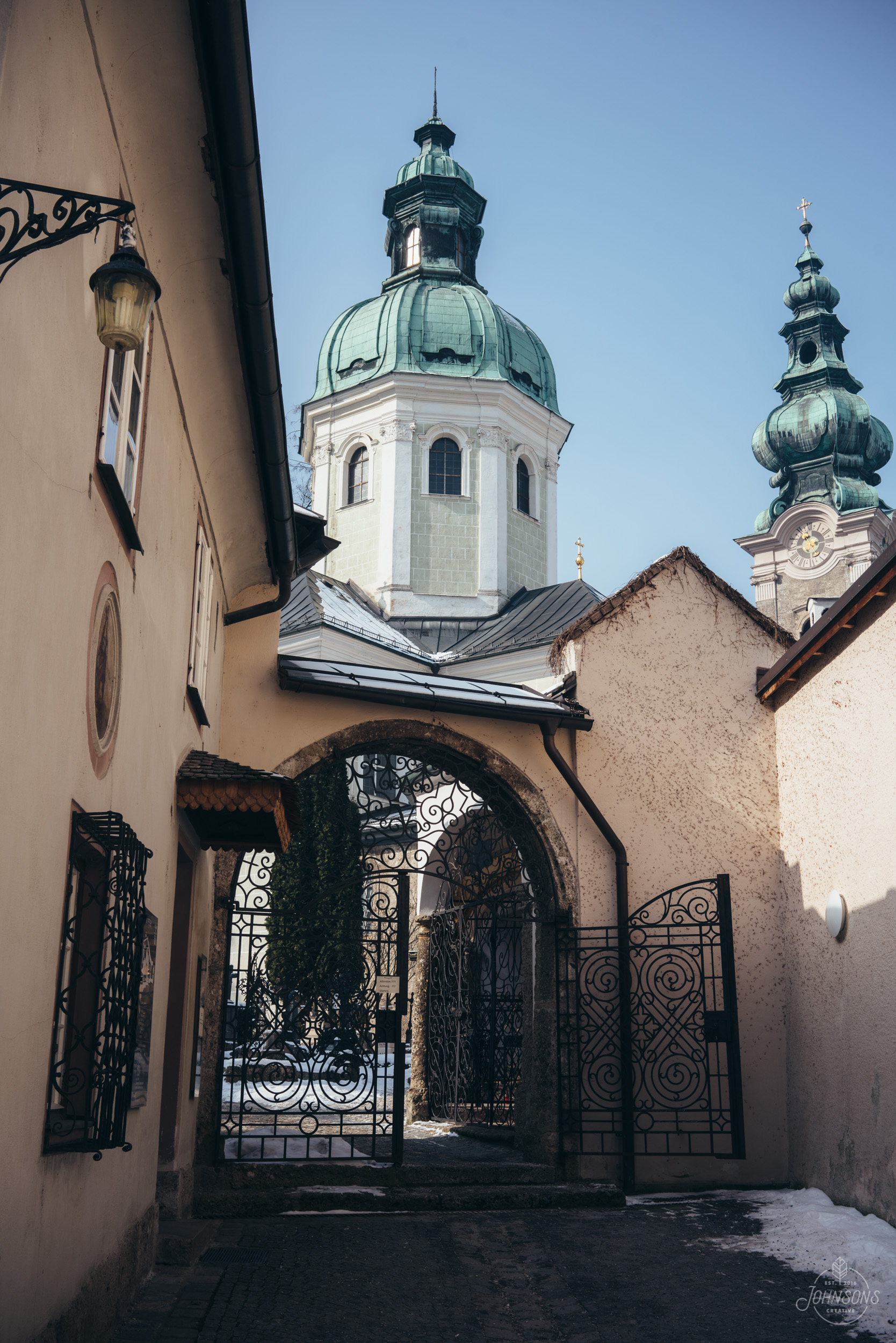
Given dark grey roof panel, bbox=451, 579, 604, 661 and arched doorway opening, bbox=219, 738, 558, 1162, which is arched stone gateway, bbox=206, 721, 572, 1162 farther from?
dark grey roof panel, bbox=451, 579, 604, 661

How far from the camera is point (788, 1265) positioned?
281 inches

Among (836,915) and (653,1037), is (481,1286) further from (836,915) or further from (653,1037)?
(836,915)

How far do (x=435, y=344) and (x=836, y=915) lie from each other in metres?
25.9

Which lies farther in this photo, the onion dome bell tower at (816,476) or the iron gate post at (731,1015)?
the onion dome bell tower at (816,476)

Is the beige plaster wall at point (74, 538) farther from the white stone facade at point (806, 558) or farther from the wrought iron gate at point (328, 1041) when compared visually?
the white stone facade at point (806, 558)

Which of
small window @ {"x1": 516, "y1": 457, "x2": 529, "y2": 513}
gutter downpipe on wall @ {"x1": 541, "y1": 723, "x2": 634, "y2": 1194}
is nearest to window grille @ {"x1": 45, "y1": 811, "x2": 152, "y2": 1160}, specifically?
gutter downpipe on wall @ {"x1": 541, "y1": 723, "x2": 634, "y2": 1194}

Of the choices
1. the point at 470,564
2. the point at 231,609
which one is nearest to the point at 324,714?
the point at 231,609

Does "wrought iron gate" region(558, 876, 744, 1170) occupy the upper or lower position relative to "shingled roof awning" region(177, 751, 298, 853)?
lower

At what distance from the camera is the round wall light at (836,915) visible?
887cm

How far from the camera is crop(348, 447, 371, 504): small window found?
106ft

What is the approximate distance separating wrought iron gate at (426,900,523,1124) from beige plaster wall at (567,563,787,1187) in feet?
7.05

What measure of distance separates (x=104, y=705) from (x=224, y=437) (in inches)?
127

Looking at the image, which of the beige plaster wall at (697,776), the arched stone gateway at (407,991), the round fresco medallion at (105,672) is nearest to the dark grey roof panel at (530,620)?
the arched stone gateway at (407,991)

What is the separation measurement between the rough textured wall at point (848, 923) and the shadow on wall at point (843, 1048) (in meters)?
0.01
